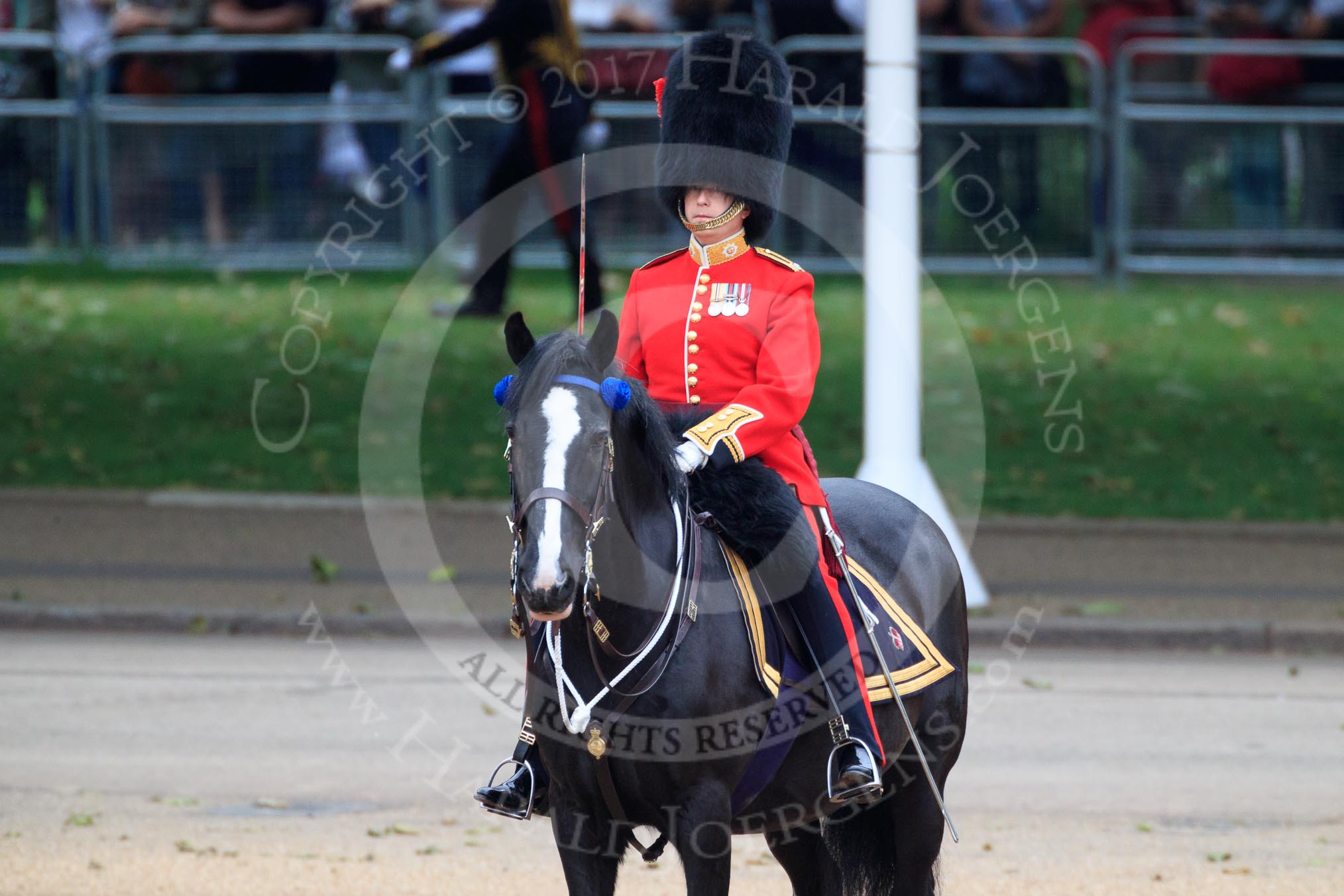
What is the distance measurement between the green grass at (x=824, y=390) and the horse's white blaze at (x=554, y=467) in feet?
27.0

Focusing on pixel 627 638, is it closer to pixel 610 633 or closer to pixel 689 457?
pixel 610 633

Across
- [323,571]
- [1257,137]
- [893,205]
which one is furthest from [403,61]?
[1257,137]

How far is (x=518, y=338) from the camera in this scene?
4395 mm

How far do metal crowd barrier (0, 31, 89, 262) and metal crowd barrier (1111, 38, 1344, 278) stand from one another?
9.67m

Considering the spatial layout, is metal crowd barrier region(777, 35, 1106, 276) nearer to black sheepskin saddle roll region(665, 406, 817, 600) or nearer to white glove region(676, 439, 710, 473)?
black sheepskin saddle roll region(665, 406, 817, 600)

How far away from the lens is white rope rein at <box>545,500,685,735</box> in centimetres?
452

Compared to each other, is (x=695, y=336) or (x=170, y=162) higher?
(x=695, y=336)

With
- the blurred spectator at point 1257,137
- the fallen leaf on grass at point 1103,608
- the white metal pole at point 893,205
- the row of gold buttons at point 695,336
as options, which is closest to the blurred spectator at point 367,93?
the blurred spectator at point 1257,137

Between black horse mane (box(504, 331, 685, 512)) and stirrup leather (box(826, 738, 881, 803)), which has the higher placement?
black horse mane (box(504, 331, 685, 512))

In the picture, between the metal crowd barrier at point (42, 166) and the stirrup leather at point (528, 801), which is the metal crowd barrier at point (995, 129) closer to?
the metal crowd barrier at point (42, 166)

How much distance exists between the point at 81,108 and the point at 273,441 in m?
5.78

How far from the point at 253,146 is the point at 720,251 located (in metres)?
13.5

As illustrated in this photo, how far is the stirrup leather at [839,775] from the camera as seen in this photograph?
4.89m

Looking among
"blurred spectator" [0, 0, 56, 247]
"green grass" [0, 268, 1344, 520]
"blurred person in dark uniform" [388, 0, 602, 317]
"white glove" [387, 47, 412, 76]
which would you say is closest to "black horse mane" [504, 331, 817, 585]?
"green grass" [0, 268, 1344, 520]
